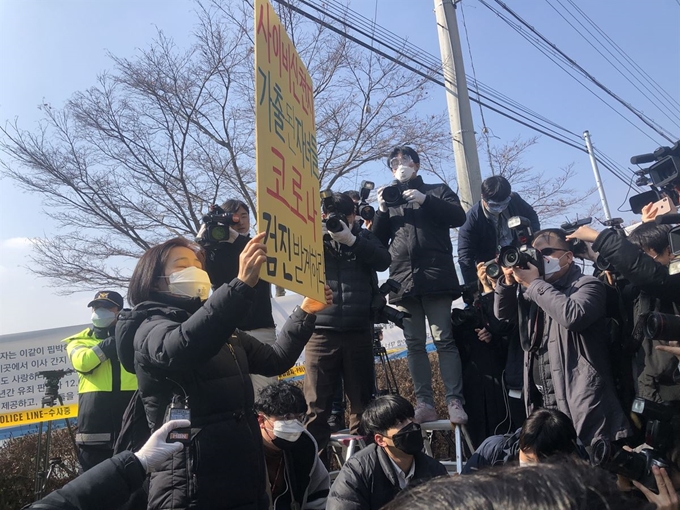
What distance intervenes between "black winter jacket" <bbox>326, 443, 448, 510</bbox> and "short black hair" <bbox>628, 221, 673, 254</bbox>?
1671 mm

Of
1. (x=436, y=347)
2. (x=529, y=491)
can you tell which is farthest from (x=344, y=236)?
(x=529, y=491)

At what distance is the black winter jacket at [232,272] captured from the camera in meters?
4.02

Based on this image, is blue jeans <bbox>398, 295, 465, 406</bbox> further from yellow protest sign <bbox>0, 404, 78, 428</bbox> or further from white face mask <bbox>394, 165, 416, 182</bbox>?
yellow protest sign <bbox>0, 404, 78, 428</bbox>

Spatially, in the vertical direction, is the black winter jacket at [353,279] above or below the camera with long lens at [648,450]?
above

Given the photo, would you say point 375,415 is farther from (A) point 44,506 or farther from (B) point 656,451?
(A) point 44,506

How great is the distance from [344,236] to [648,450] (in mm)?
2040

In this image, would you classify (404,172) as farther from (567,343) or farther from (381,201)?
(567,343)

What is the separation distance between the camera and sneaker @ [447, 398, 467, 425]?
12.7ft

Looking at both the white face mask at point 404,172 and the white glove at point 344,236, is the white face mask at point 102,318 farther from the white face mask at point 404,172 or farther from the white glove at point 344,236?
the white face mask at point 404,172

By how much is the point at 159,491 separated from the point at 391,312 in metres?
2.17

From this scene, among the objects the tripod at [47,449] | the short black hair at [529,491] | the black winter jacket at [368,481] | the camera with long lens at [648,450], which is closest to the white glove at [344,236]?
the black winter jacket at [368,481]

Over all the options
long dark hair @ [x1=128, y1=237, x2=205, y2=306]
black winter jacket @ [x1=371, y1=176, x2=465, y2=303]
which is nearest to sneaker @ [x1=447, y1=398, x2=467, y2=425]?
black winter jacket @ [x1=371, y1=176, x2=465, y2=303]

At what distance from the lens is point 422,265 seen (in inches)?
165

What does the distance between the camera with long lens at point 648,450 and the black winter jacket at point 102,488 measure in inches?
78.3
